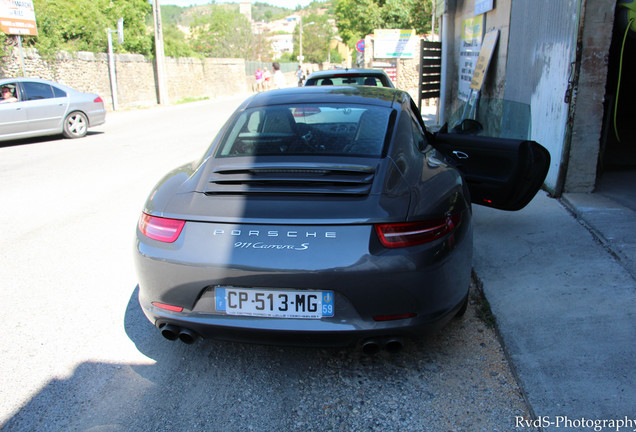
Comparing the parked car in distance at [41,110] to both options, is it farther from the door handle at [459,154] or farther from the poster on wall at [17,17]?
the door handle at [459,154]

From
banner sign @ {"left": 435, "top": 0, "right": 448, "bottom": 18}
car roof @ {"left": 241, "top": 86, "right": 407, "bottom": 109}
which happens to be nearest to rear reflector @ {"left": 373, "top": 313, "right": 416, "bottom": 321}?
car roof @ {"left": 241, "top": 86, "right": 407, "bottom": 109}

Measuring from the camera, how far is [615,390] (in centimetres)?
251

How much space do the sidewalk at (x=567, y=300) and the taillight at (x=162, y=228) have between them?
6.36 ft

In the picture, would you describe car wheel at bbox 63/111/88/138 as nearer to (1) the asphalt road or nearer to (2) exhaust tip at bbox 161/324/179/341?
(1) the asphalt road

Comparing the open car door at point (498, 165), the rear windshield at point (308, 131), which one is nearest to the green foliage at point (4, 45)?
the rear windshield at point (308, 131)

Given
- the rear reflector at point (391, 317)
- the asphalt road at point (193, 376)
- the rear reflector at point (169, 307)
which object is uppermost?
the rear reflector at point (391, 317)

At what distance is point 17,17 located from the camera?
17.4 m

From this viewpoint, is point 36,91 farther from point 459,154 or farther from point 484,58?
point 459,154

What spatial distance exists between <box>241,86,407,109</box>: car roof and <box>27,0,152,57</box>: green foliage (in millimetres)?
19569

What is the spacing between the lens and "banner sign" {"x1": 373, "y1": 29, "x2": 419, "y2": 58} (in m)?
25.8

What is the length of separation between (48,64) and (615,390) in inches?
886

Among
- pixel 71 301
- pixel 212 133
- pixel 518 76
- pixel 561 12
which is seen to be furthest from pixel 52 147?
pixel 561 12

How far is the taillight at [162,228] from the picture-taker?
8.59ft

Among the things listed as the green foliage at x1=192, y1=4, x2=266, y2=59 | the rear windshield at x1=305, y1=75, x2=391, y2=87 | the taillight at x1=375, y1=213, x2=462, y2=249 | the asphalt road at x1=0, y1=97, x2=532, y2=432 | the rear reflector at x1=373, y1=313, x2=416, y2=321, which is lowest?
the asphalt road at x1=0, y1=97, x2=532, y2=432
